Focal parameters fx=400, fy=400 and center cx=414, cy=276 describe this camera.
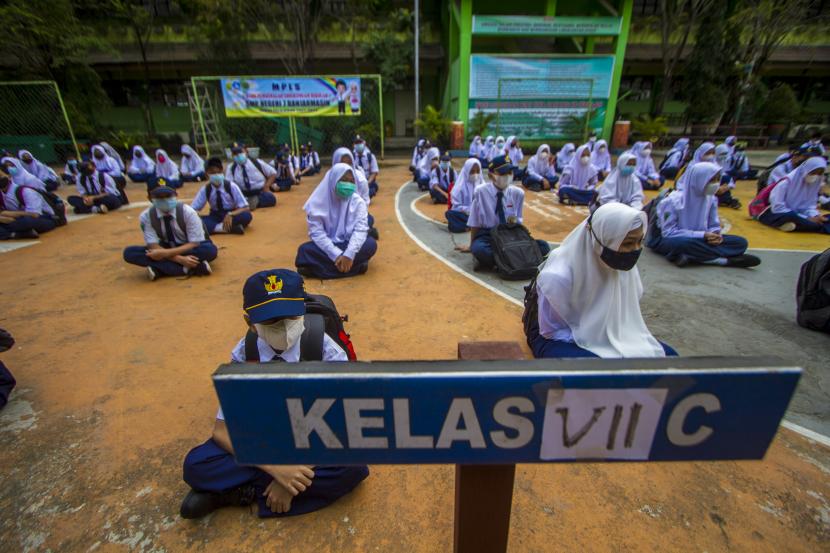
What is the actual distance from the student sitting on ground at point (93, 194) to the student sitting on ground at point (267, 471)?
A: 340 inches

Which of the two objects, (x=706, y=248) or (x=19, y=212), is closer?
(x=706, y=248)

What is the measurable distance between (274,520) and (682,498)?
2068mm

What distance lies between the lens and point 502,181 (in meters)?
4.94

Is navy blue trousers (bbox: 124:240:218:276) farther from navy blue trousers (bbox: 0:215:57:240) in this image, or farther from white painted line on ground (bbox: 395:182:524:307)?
navy blue trousers (bbox: 0:215:57:240)

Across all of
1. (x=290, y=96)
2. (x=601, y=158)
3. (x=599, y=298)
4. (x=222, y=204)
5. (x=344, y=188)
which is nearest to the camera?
(x=599, y=298)

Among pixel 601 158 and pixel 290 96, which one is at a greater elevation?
pixel 290 96

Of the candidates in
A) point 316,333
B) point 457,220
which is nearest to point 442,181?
point 457,220

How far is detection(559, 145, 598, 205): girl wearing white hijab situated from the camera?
8570 millimetres

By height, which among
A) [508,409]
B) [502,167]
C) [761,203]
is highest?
[508,409]

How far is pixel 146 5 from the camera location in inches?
734

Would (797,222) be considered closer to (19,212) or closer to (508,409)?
(508,409)

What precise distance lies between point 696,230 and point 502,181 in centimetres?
276

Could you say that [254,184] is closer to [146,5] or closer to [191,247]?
[191,247]

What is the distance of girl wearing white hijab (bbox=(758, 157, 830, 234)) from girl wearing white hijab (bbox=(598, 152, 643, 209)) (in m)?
2.16
